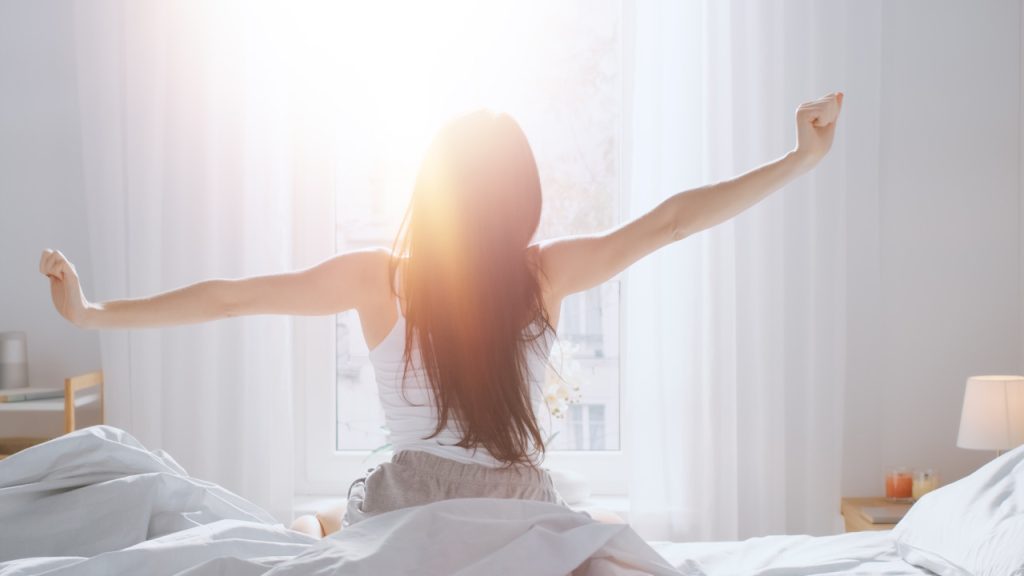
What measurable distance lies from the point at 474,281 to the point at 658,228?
318 millimetres

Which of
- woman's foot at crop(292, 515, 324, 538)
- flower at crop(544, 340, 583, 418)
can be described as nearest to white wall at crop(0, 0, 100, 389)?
woman's foot at crop(292, 515, 324, 538)

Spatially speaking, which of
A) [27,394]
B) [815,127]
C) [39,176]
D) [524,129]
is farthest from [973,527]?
[39,176]

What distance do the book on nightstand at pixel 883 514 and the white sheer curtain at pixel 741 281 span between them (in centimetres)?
24

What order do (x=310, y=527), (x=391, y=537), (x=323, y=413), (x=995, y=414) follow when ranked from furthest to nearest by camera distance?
1. (x=323, y=413)
2. (x=995, y=414)
3. (x=310, y=527)
4. (x=391, y=537)

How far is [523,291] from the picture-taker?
1.58 metres

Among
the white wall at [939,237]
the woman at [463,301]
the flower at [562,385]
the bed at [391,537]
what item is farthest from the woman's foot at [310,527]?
the white wall at [939,237]

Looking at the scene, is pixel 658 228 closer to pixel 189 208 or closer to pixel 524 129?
pixel 524 129

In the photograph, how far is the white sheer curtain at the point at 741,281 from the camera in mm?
3223

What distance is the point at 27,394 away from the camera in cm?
321


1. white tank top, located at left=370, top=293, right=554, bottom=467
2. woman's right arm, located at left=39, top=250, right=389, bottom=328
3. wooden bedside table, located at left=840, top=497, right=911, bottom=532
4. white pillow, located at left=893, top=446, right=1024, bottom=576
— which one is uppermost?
woman's right arm, located at left=39, top=250, right=389, bottom=328

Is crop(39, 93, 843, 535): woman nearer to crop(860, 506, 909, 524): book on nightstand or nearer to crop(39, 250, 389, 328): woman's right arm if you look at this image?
crop(39, 250, 389, 328): woman's right arm

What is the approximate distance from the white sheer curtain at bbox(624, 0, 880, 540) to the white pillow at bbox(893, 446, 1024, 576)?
1120 mm

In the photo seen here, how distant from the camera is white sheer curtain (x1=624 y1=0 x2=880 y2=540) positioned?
3.22 metres

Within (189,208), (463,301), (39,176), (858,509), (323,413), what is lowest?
(858,509)
